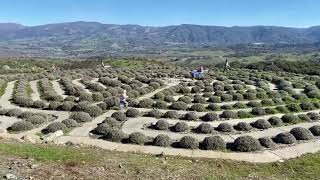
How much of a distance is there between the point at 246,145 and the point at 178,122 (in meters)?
6.66

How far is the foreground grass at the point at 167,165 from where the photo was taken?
17.4 m

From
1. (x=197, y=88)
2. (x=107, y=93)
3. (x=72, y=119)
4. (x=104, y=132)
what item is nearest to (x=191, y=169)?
(x=104, y=132)

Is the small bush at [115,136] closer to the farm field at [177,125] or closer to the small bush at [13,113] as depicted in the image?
the farm field at [177,125]

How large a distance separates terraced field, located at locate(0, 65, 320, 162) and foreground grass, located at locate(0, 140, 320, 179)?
6.27 ft

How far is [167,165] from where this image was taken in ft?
60.6

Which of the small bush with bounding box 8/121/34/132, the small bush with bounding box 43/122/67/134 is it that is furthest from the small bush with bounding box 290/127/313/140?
the small bush with bounding box 8/121/34/132

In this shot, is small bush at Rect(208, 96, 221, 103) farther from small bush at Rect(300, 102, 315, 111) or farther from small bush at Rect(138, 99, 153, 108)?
small bush at Rect(300, 102, 315, 111)

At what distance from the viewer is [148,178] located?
16.6 m

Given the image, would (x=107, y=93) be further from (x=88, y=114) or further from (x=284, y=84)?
(x=284, y=84)

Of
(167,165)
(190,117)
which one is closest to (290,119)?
(190,117)

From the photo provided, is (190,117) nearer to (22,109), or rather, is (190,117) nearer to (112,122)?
(112,122)

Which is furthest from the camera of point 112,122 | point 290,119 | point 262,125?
point 290,119

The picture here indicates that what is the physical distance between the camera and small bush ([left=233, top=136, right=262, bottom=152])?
2309cm

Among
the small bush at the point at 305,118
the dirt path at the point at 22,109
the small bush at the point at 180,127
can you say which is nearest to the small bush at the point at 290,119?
the small bush at the point at 305,118
